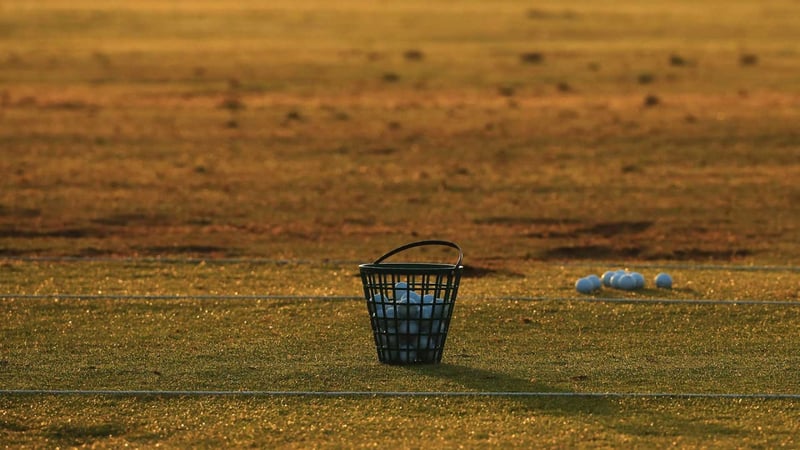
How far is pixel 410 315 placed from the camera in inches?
327

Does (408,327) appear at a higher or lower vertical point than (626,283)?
higher

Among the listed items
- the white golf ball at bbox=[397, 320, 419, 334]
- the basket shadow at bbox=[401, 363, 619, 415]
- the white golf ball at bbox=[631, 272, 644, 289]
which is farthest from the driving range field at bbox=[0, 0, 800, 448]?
the white golf ball at bbox=[397, 320, 419, 334]

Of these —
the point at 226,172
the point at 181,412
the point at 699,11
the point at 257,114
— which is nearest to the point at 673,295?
the point at 181,412

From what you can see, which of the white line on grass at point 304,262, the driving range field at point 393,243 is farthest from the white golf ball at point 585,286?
the white line on grass at point 304,262

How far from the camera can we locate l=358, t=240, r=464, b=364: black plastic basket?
27.2 ft

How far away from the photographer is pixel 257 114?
90.5 feet

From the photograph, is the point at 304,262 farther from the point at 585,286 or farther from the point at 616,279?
the point at 616,279

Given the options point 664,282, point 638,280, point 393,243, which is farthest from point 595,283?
point 393,243

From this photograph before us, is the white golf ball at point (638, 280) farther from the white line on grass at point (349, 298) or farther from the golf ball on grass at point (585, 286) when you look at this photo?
the white line on grass at point (349, 298)

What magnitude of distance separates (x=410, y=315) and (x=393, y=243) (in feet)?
23.3

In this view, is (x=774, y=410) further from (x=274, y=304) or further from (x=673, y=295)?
(x=274, y=304)

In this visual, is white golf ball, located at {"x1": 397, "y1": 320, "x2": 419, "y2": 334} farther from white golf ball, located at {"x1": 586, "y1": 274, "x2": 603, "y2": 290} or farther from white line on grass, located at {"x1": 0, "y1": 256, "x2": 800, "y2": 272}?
white line on grass, located at {"x1": 0, "y1": 256, "x2": 800, "y2": 272}

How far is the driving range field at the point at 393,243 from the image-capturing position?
7562mm

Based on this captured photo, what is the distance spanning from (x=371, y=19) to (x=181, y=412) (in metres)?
57.1
